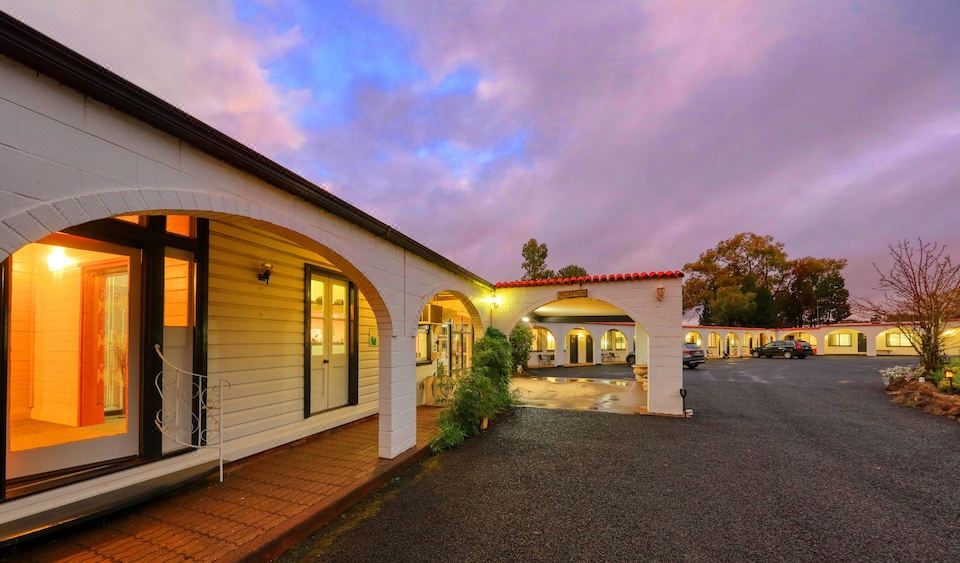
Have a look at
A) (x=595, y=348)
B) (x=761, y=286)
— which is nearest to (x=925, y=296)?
(x=595, y=348)

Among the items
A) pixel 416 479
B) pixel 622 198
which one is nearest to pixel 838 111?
pixel 622 198

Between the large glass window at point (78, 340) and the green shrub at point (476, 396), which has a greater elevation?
the large glass window at point (78, 340)

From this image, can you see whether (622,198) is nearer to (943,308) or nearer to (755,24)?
(943,308)

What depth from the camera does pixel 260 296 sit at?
17.0ft

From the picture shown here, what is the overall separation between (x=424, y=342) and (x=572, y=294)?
385 centimetres

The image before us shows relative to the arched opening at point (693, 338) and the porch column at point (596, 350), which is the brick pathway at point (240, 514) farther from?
the arched opening at point (693, 338)

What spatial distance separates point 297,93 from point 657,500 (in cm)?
966

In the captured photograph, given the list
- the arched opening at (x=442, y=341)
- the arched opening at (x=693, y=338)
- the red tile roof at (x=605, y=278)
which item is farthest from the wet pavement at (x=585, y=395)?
the arched opening at (x=693, y=338)

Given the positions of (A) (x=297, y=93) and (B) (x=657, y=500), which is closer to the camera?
(B) (x=657, y=500)

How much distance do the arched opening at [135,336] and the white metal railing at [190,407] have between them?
0.02 metres

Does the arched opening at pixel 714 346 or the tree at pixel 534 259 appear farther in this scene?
the tree at pixel 534 259

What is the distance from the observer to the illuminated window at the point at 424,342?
9219 millimetres

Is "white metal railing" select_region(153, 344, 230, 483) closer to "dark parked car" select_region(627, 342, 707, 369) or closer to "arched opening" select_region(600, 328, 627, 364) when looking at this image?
"dark parked car" select_region(627, 342, 707, 369)

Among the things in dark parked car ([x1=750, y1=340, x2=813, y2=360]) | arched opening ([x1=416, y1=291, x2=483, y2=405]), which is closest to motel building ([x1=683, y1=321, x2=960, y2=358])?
dark parked car ([x1=750, y1=340, x2=813, y2=360])
